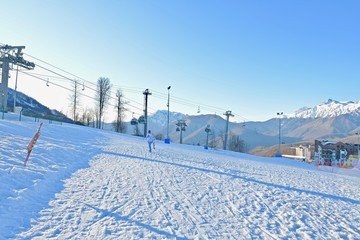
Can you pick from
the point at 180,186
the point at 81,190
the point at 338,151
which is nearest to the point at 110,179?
the point at 81,190

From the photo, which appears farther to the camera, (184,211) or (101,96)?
(101,96)

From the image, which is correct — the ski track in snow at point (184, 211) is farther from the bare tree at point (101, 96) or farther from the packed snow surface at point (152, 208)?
the bare tree at point (101, 96)

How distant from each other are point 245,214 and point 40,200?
612 centimetres

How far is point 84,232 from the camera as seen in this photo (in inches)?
228

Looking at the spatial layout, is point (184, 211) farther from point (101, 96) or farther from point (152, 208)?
point (101, 96)

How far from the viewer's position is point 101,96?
6825cm

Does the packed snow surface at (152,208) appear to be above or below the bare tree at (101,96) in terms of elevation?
below

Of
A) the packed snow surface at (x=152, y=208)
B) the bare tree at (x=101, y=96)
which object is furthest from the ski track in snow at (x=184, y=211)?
the bare tree at (x=101, y=96)

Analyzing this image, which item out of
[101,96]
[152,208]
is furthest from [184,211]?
[101,96]

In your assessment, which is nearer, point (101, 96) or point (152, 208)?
point (152, 208)

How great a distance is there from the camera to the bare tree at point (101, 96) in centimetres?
6769

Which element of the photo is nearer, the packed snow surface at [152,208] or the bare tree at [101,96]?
the packed snow surface at [152,208]

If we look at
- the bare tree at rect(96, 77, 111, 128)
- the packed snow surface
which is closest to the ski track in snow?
the packed snow surface

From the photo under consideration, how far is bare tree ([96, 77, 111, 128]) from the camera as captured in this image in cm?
6769
